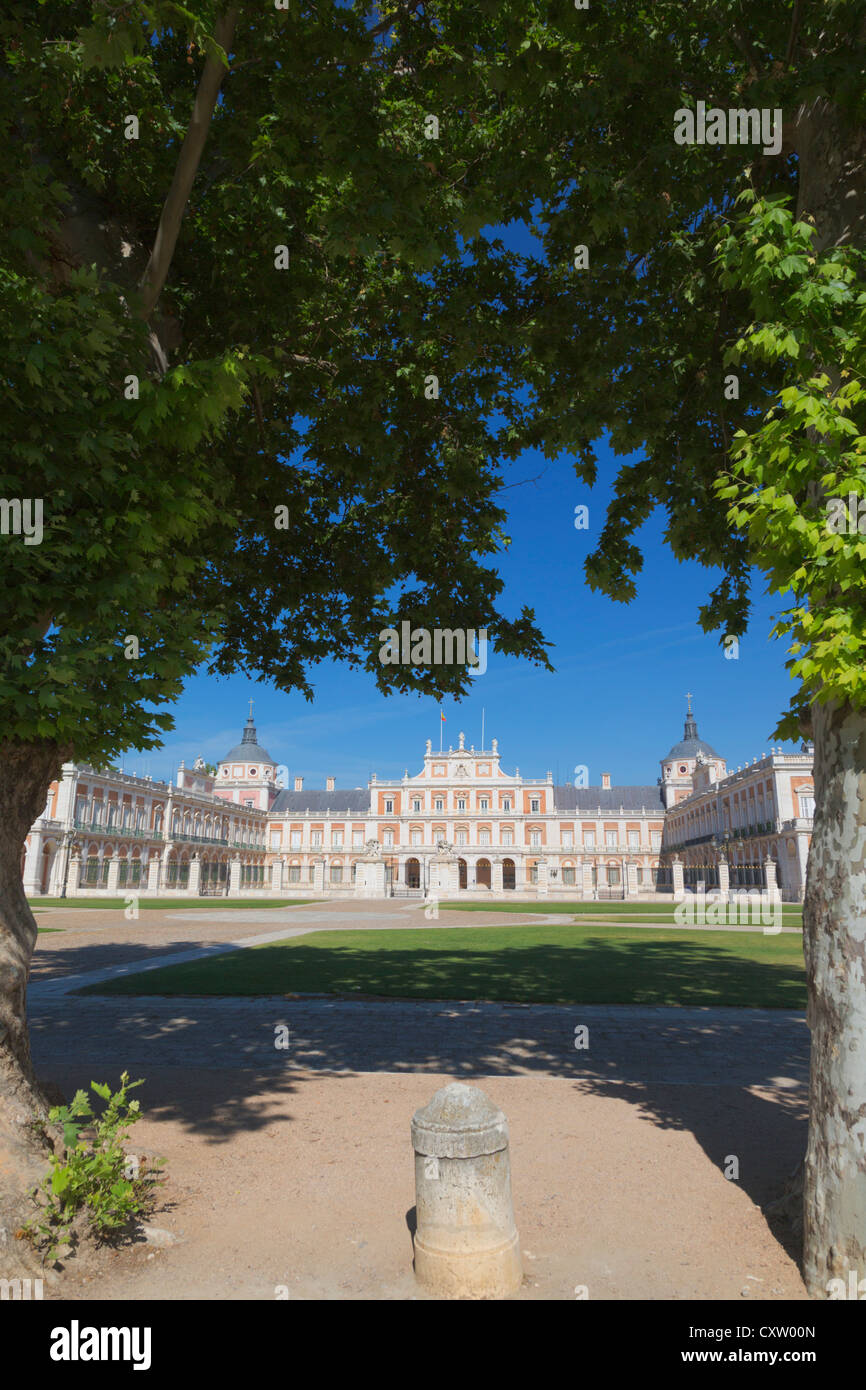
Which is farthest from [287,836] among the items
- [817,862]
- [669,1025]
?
[817,862]

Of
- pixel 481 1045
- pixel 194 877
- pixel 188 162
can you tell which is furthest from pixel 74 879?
pixel 188 162

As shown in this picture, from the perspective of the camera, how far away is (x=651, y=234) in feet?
19.9

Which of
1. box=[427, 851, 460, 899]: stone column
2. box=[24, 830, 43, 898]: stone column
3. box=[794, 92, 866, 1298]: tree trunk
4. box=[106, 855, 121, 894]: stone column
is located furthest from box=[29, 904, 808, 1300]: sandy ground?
box=[24, 830, 43, 898]: stone column

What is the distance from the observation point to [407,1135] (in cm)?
579

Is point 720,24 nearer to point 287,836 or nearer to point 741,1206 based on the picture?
point 741,1206

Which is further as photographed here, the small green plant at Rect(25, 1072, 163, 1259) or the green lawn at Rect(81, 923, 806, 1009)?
the green lawn at Rect(81, 923, 806, 1009)

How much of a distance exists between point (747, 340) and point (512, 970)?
12.3 m

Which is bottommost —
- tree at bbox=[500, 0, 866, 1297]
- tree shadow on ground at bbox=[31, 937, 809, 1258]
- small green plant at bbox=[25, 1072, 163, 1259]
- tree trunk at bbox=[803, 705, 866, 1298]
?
tree shadow on ground at bbox=[31, 937, 809, 1258]

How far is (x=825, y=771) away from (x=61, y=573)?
3.93 meters

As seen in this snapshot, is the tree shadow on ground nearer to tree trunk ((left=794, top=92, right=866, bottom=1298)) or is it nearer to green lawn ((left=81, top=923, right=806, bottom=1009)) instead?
green lawn ((left=81, top=923, right=806, bottom=1009))

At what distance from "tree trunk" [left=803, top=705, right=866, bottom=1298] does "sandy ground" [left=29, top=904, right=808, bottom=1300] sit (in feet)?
1.35

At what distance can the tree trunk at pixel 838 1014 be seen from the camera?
3.52 m

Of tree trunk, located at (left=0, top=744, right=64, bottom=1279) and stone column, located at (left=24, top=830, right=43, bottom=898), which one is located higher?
tree trunk, located at (left=0, top=744, right=64, bottom=1279)

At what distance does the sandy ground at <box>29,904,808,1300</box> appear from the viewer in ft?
12.8
